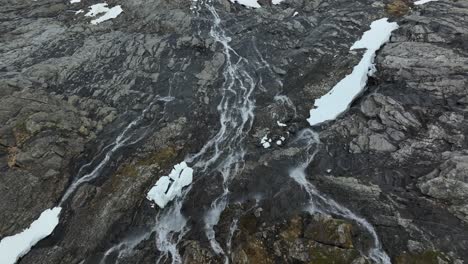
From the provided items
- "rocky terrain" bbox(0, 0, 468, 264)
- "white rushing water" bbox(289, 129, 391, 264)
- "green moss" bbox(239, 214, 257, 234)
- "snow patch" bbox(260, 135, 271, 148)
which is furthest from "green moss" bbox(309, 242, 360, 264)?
"snow patch" bbox(260, 135, 271, 148)

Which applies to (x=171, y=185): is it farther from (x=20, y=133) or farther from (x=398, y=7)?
(x=398, y=7)

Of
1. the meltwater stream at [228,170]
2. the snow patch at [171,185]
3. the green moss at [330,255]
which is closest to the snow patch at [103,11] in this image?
the meltwater stream at [228,170]

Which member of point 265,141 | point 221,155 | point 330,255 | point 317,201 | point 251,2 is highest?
point 251,2

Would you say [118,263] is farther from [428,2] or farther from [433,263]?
[428,2]

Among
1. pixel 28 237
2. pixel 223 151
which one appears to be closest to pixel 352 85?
pixel 223 151

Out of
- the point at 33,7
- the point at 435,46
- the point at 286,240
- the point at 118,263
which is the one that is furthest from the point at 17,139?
the point at 435,46

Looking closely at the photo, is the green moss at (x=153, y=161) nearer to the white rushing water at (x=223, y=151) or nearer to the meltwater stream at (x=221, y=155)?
the meltwater stream at (x=221, y=155)
